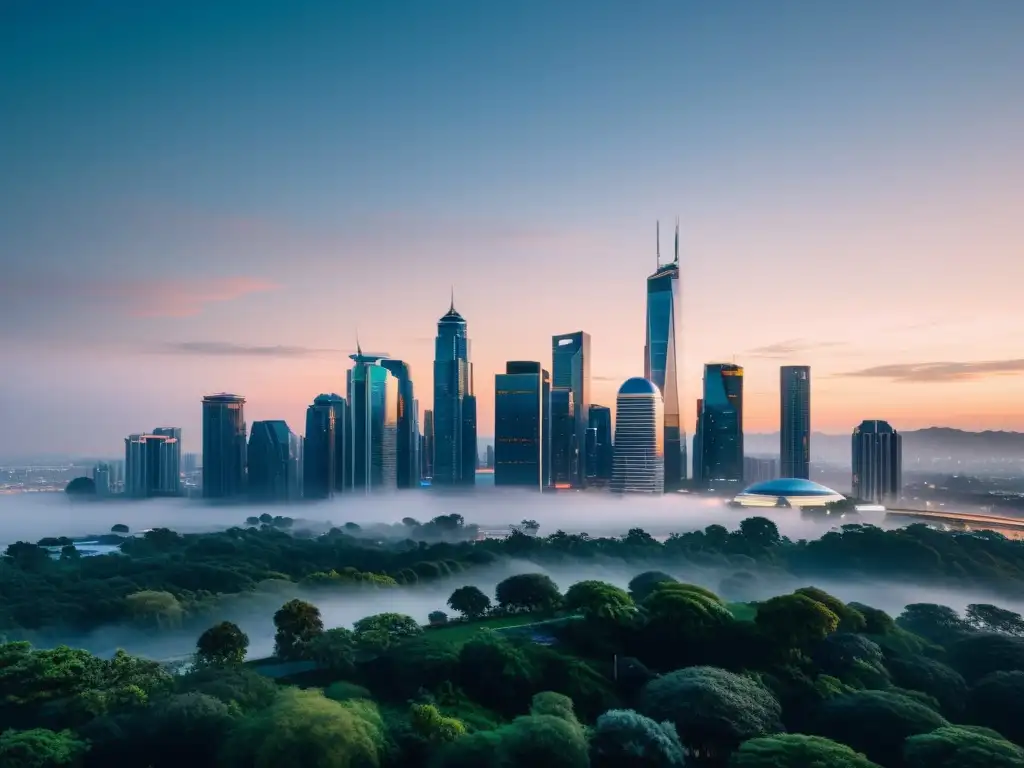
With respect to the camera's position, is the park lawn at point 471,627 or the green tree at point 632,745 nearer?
the green tree at point 632,745

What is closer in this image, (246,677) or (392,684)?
(246,677)

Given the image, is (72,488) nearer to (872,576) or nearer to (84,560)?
(84,560)

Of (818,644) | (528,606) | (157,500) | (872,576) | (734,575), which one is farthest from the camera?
(157,500)

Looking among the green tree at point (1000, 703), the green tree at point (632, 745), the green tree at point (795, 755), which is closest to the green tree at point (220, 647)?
the green tree at point (632, 745)

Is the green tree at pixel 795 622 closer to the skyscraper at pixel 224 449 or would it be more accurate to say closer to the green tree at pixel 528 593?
the green tree at pixel 528 593

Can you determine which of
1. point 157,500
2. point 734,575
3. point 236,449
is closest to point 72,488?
point 157,500

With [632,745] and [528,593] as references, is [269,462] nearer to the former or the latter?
[528,593]

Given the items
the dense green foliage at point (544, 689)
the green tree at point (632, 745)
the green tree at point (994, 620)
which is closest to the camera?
the dense green foliage at point (544, 689)
